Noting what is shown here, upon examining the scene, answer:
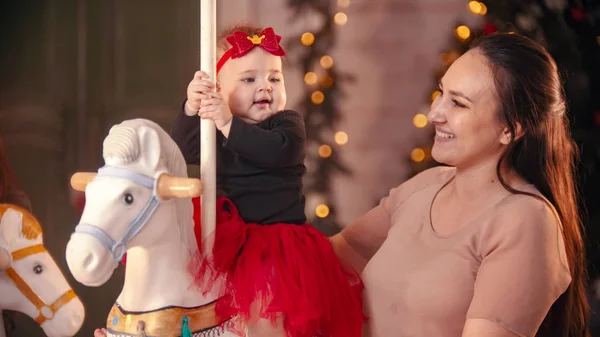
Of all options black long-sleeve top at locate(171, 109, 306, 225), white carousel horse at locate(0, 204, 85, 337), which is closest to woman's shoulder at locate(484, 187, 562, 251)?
black long-sleeve top at locate(171, 109, 306, 225)

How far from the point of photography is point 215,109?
49.0 inches

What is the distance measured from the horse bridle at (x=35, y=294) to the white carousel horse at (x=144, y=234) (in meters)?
0.46

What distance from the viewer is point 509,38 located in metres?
1.36

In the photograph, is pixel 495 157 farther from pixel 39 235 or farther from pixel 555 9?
pixel 555 9

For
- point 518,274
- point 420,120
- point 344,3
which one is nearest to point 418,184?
point 518,274

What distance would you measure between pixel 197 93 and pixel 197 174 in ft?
3.95

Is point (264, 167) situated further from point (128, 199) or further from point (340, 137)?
point (340, 137)

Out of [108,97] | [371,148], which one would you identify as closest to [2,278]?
[108,97]

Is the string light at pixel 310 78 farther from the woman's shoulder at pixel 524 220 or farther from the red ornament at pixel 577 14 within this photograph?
the woman's shoulder at pixel 524 220

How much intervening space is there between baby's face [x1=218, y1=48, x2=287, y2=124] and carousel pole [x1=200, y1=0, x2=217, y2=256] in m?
0.11

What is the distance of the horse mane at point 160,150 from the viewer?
43.9 inches

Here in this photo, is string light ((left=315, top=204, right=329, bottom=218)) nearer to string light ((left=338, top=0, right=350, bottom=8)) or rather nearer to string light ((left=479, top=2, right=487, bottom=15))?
string light ((left=338, top=0, right=350, bottom=8))

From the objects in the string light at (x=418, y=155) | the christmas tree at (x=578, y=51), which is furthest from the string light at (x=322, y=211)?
the christmas tree at (x=578, y=51)

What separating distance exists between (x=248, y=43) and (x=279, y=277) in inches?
19.7
